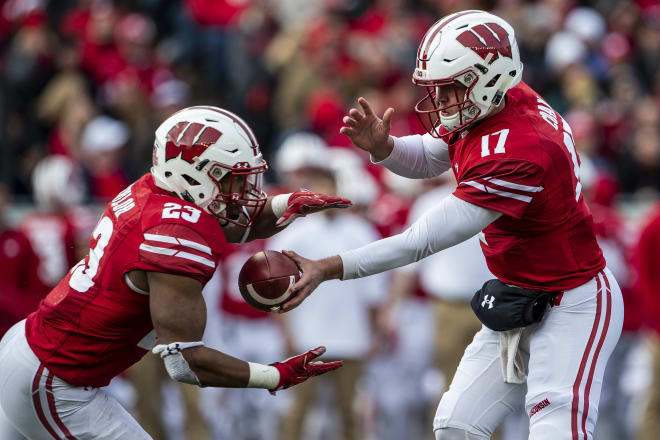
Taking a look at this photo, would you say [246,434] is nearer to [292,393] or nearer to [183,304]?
[292,393]

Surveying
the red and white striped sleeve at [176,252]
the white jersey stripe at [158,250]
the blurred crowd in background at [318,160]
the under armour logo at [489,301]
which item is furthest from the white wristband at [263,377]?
the blurred crowd in background at [318,160]

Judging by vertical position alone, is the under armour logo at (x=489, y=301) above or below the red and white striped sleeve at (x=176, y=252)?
below

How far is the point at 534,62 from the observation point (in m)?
10.5

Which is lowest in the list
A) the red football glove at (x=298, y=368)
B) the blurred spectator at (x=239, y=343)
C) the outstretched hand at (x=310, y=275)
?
the blurred spectator at (x=239, y=343)

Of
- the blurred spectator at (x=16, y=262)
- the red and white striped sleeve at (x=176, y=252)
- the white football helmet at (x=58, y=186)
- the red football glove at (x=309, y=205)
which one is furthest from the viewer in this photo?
the white football helmet at (x=58, y=186)

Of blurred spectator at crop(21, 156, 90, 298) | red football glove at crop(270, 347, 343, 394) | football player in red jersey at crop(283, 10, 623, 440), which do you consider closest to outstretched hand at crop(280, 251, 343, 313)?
football player in red jersey at crop(283, 10, 623, 440)

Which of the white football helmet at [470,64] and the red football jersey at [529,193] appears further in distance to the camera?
the white football helmet at [470,64]

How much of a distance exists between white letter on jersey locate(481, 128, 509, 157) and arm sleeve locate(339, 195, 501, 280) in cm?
21

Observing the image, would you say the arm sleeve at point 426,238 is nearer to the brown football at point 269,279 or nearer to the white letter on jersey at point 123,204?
the brown football at point 269,279

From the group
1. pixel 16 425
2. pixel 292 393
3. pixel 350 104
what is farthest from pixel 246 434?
pixel 16 425

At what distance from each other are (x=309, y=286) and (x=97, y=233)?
32.7 inches

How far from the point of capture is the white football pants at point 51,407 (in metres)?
4.14

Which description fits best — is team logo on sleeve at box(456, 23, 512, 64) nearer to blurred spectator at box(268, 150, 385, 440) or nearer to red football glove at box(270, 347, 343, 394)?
red football glove at box(270, 347, 343, 394)

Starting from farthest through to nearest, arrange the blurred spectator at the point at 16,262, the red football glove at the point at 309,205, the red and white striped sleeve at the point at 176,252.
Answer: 1. the blurred spectator at the point at 16,262
2. the red football glove at the point at 309,205
3. the red and white striped sleeve at the point at 176,252
